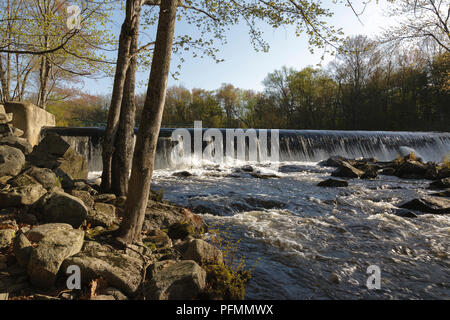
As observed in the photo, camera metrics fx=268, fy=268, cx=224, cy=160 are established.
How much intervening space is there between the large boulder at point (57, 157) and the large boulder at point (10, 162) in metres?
0.82

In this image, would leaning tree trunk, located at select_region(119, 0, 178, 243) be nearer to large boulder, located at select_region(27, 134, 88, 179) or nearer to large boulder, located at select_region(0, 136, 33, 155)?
large boulder, located at select_region(27, 134, 88, 179)

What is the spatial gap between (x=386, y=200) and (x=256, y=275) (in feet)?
22.2

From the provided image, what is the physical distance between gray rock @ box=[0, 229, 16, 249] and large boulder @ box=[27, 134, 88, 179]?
3381mm

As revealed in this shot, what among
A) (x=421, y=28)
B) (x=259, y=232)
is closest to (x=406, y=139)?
(x=421, y=28)

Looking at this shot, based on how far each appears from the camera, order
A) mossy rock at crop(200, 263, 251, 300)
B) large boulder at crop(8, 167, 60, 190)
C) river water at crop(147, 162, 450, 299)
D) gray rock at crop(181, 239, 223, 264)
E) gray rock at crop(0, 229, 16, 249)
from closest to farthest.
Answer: mossy rock at crop(200, 263, 251, 300)
gray rock at crop(0, 229, 16, 249)
gray rock at crop(181, 239, 223, 264)
river water at crop(147, 162, 450, 299)
large boulder at crop(8, 167, 60, 190)

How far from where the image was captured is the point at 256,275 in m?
4.00

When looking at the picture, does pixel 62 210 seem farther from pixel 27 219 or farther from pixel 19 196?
pixel 19 196

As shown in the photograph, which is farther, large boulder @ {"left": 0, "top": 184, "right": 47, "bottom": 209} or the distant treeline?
the distant treeline

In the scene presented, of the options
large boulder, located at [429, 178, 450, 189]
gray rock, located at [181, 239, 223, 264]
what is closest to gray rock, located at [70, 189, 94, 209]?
gray rock, located at [181, 239, 223, 264]

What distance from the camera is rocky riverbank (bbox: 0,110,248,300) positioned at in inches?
108

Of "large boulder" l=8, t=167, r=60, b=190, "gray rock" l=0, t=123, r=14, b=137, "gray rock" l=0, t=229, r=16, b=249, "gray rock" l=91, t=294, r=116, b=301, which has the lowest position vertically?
"gray rock" l=91, t=294, r=116, b=301

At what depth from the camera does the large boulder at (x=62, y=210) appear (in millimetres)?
3996

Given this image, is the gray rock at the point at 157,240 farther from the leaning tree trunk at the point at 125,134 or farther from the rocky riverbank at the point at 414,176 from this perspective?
the rocky riverbank at the point at 414,176
